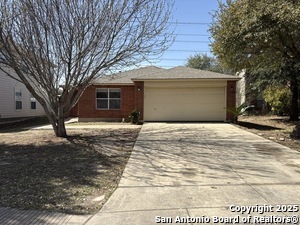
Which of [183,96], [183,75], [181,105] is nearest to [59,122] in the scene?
[181,105]

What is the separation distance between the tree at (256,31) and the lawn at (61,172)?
557 centimetres

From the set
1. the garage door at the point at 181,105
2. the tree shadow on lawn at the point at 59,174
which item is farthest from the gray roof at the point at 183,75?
the tree shadow on lawn at the point at 59,174

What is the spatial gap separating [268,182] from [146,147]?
15.8 ft

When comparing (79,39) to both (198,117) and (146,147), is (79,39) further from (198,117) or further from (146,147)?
(198,117)

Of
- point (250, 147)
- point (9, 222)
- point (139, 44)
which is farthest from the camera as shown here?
point (139, 44)

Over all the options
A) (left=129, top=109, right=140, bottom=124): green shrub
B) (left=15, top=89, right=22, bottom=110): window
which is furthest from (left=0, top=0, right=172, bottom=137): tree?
(left=15, top=89, right=22, bottom=110): window

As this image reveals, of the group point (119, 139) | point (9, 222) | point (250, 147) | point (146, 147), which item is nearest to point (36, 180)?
point (9, 222)

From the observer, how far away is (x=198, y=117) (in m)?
20.3

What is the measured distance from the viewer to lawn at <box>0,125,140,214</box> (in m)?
5.16

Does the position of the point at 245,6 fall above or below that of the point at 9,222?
above

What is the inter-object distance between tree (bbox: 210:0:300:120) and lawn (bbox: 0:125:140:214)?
5.57m

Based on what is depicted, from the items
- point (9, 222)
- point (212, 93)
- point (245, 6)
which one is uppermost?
point (245, 6)

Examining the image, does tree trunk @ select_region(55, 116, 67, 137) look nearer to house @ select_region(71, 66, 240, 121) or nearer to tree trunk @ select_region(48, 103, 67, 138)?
tree trunk @ select_region(48, 103, 67, 138)

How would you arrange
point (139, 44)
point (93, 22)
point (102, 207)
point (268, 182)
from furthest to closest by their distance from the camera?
point (139, 44) → point (93, 22) → point (268, 182) → point (102, 207)
